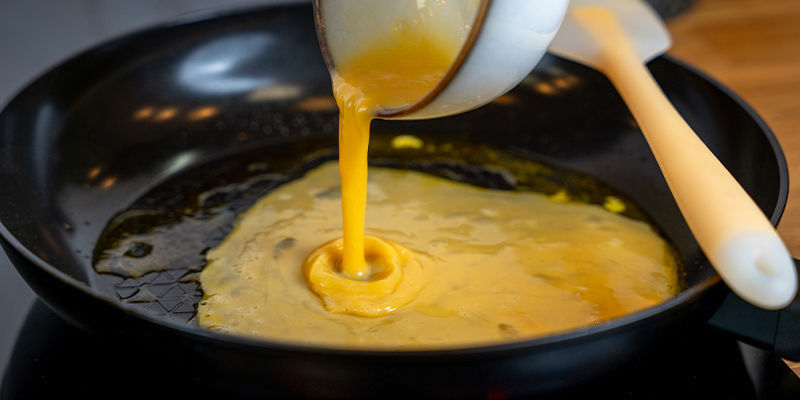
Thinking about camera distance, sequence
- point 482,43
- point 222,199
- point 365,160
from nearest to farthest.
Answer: point 482,43 → point 365,160 → point 222,199

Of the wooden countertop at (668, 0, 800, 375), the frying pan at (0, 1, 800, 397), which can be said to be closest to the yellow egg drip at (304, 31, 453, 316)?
the frying pan at (0, 1, 800, 397)

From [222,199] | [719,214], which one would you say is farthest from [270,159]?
[719,214]

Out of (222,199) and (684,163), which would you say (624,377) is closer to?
(684,163)

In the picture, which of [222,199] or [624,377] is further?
[222,199]

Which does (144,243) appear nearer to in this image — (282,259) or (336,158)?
(282,259)

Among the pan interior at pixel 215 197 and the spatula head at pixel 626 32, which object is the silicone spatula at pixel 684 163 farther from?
the pan interior at pixel 215 197

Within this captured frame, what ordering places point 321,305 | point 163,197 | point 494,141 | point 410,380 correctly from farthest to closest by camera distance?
point 494,141, point 163,197, point 321,305, point 410,380

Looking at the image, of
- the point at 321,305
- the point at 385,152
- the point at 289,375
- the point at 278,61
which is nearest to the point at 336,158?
the point at 385,152
